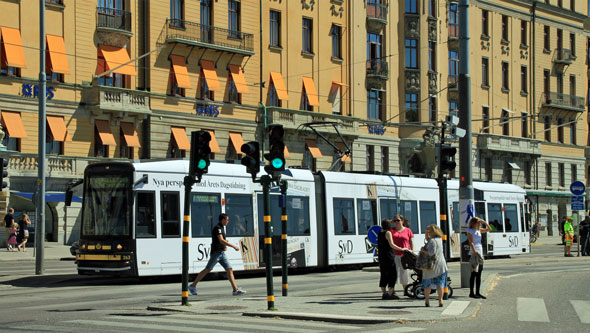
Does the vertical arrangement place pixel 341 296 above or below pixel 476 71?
below

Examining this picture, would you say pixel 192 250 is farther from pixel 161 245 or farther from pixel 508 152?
pixel 508 152

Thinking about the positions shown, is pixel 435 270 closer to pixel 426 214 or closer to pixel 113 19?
pixel 426 214

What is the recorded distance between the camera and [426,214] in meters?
32.8

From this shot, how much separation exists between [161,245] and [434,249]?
347 inches

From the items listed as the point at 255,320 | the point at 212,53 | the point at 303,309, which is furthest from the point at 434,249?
the point at 212,53

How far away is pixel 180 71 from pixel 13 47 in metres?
8.98

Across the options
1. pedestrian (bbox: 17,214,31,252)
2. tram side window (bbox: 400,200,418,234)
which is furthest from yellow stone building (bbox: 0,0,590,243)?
tram side window (bbox: 400,200,418,234)

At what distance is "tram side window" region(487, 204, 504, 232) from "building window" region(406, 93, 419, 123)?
22.8 meters

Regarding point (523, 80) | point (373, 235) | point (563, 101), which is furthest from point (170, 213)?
point (563, 101)

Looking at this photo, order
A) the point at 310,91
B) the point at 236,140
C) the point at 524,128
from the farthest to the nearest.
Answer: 1. the point at 524,128
2. the point at 310,91
3. the point at 236,140

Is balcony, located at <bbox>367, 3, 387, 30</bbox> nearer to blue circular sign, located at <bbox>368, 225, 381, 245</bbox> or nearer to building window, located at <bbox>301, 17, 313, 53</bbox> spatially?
building window, located at <bbox>301, 17, 313, 53</bbox>

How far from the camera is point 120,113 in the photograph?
1731 inches

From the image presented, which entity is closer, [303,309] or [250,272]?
[303,309]

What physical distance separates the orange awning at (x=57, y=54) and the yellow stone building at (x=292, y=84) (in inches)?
2.4
